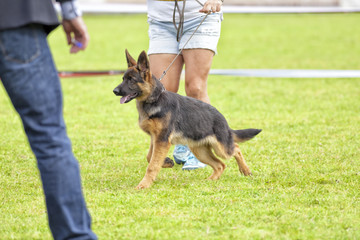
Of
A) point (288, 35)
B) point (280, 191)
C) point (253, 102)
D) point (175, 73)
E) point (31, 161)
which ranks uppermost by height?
point (175, 73)

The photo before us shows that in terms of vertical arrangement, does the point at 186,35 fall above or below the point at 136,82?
above

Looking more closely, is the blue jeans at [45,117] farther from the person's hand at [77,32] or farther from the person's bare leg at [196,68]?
the person's bare leg at [196,68]

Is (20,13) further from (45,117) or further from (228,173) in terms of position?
(228,173)

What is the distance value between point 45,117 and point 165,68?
2.82m

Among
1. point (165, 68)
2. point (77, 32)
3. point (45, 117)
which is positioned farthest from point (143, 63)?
point (45, 117)

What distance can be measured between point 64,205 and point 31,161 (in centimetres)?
314

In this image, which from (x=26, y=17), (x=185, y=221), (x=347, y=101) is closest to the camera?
(x=26, y=17)

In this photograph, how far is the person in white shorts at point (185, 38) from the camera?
5.04 meters

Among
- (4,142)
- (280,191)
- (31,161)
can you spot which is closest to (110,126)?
(4,142)

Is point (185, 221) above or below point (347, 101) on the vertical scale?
above

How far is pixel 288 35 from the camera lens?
2202cm

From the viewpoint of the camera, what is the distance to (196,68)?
507cm

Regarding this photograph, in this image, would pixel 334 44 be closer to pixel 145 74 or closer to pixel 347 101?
pixel 347 101

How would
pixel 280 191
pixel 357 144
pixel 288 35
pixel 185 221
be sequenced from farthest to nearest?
pixel 288 35 → pixel 357 144 → pixel 280 191 → pixel 185 221
